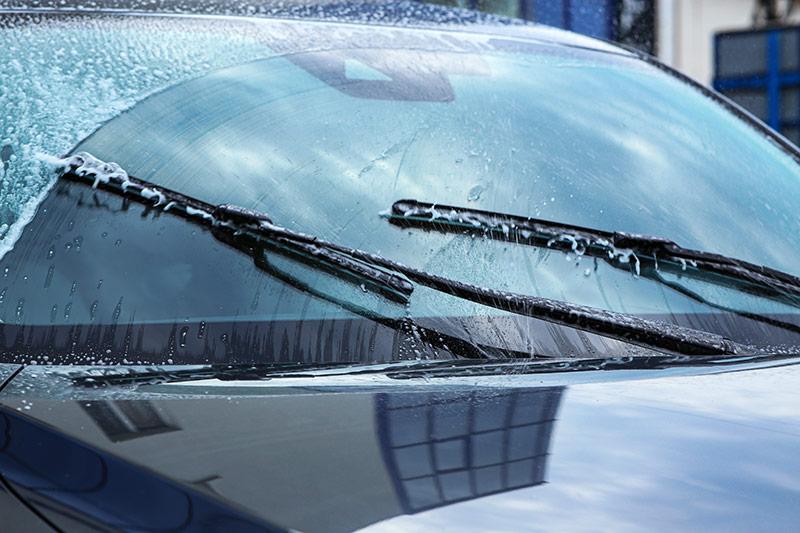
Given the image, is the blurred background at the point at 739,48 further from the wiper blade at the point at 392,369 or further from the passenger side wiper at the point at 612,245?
the wiper blade at the point at 392,369

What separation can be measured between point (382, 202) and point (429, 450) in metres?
0.61

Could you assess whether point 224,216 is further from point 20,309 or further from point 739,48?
point 739,48

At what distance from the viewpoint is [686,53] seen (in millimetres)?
17234

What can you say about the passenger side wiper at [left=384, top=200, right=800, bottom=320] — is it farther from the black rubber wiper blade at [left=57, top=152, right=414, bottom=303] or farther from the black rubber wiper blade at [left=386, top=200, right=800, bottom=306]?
the black rubber wiper blade at [left=57, top=152, right=414, bottom=303]

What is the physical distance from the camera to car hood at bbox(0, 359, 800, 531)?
839mm

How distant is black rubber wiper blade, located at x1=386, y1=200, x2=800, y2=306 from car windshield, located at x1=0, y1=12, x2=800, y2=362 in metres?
0.02

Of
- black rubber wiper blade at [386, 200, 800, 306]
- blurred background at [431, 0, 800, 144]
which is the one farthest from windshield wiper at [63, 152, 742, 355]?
blurred background at [431, 0, 800, 144]

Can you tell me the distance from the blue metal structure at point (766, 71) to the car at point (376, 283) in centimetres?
1195

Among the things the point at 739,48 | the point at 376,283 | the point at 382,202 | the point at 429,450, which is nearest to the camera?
the point at 429,450

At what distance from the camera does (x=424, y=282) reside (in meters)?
1.38

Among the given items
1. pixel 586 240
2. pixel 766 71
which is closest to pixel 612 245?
pixel 586 240

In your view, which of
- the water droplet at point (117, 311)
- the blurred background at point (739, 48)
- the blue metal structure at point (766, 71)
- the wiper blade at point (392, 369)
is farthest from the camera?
the blue metal structure at point (766, 71)

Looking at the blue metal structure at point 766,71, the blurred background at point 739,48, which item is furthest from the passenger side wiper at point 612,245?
the blue metal structure at point 766,71

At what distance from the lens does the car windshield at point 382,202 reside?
4.32ft
